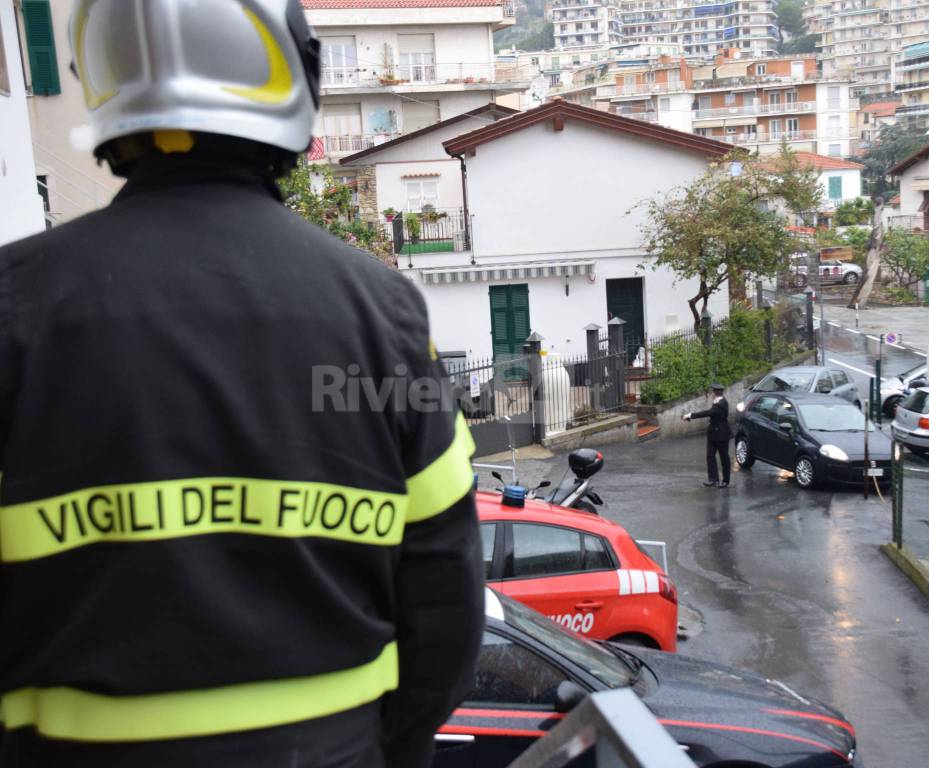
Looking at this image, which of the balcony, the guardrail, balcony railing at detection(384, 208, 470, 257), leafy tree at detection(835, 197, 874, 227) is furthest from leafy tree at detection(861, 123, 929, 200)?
the guardrail

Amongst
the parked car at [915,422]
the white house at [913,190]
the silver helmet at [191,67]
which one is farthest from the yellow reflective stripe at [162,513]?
the white house at [913,190]

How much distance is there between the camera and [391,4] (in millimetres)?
48406

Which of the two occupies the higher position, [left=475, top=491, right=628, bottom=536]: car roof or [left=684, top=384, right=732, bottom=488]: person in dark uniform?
[left=475, top=491, right=628, bottom=536]: car roof

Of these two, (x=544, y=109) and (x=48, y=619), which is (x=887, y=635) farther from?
(x=544, y=109)

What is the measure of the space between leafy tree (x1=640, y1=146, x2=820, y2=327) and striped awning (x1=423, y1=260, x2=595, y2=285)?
7.16ft

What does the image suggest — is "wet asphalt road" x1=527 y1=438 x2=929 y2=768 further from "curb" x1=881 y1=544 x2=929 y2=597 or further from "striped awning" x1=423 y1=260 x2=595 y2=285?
"striped awning" x1=423 y1=260 x2=595 y2=285

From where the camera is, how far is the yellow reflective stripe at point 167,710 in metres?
1.47

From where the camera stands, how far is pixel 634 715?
169cm

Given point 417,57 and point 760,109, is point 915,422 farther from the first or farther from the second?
point 760,109

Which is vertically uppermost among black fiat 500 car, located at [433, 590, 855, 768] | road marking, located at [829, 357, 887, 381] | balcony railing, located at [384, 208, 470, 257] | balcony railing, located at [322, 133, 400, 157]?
balcony railing, located at [322, 133, 400, 157]

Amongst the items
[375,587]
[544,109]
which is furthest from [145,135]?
[544,109]

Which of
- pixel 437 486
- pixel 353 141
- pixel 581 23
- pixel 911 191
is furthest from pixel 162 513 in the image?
pixel 581 23

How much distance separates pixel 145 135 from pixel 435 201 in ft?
111

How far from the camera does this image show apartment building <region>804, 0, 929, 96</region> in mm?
161625
